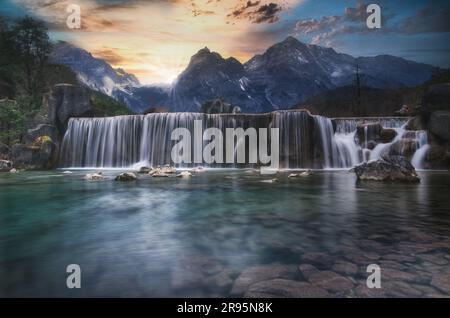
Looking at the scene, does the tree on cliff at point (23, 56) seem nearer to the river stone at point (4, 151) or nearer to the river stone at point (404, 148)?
the river stone at point (4, 151)

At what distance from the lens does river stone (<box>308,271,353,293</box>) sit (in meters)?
3.03

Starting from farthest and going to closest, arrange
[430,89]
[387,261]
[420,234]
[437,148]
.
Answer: [430,89] < [437,148] < [420,234] < [387,261]

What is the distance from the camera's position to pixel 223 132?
2505 cm

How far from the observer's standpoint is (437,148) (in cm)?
2131

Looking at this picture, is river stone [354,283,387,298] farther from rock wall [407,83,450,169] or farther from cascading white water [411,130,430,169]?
rock wall [407,83,450,169]

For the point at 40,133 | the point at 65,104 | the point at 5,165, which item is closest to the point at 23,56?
the point at 65,104

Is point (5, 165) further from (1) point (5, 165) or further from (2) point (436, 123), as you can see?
(2) point (436, 123)

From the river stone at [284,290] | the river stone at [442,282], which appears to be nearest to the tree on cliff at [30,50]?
the river stone at [284,290]

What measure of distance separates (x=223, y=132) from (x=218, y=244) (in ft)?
67.4

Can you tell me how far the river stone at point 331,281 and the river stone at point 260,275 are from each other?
0.67 ft

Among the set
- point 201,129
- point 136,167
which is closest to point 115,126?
point 136,167
